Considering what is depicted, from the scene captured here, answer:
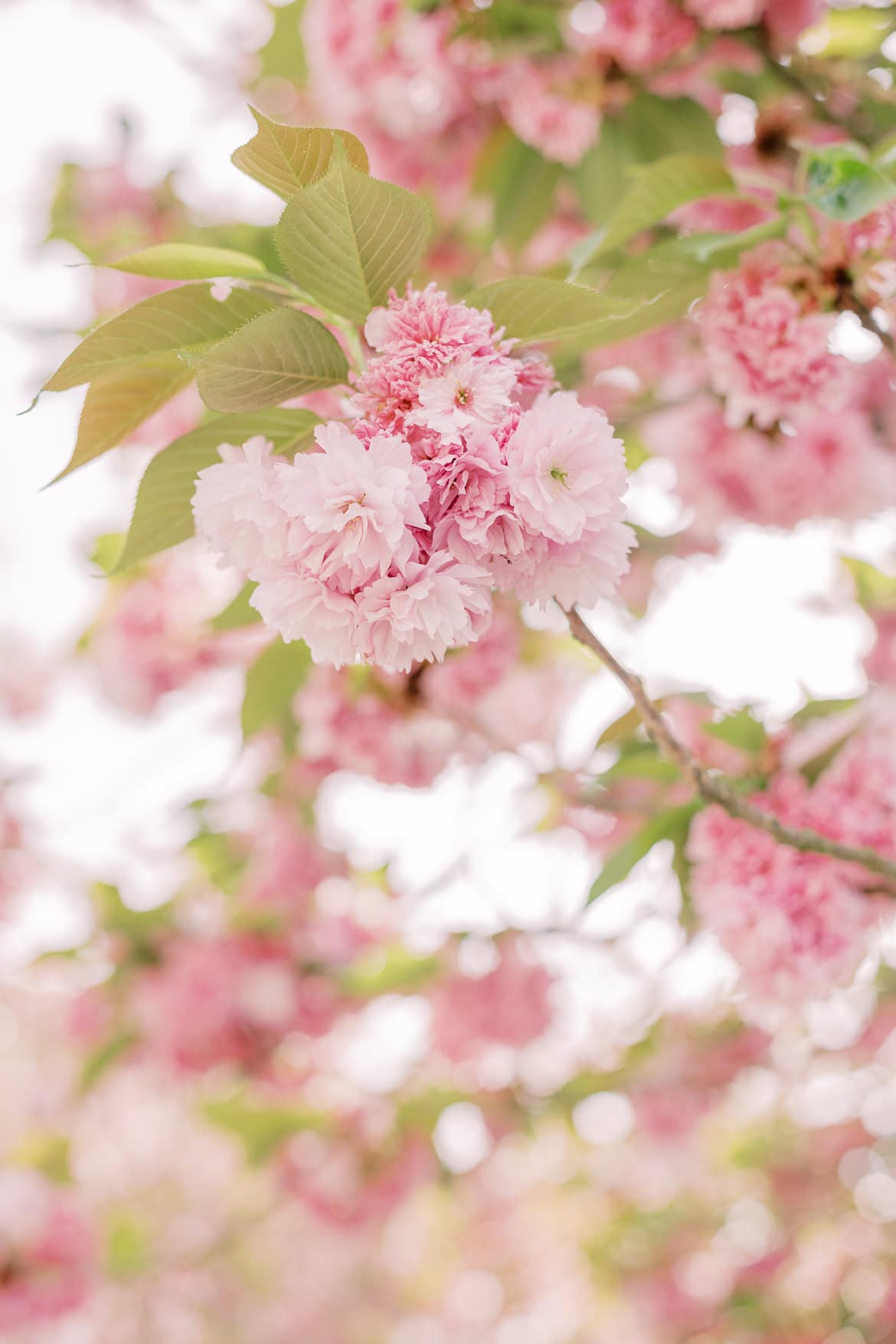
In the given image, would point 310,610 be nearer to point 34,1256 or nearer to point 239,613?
point 239,613

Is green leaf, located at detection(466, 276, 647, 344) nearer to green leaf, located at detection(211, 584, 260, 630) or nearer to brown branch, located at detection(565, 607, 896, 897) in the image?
brown branch, located at detection(565, 607, 896, 897)

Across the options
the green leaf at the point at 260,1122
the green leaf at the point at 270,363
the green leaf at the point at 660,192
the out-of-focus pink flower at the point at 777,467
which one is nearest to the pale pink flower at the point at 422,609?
the green leaf at the point at 270,363

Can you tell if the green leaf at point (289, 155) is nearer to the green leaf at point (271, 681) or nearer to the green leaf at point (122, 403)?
the green leaf at point (122, 403)

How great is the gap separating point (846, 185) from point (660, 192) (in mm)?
144

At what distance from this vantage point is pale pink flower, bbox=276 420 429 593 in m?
0.45

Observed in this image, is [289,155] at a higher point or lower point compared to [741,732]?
higher

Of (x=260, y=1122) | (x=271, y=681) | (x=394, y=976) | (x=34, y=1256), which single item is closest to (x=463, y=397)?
(x=271, y=681)

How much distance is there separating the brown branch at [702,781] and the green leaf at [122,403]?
0.32 metres

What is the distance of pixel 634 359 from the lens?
56.7 inches

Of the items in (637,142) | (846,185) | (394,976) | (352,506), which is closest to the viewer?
(352,506)

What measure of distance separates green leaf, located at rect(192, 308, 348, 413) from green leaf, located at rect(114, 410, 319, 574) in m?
0.06

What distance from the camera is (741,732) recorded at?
926mm

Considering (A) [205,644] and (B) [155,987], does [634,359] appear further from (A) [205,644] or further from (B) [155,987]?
(B) [155,987]

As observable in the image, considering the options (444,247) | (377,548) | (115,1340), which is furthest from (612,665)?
(115,1340)
